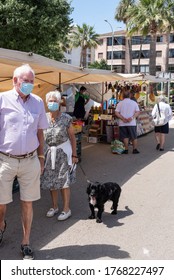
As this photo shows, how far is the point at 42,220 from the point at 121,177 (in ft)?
8.93

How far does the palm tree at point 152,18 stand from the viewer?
28.6 m

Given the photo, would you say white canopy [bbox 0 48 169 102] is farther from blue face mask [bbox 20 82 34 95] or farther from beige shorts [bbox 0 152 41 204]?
beige shorts [bbox 0 152 41 204]

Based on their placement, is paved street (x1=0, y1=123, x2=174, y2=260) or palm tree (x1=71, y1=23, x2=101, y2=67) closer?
paved street (x1=0, y1=123, x2=174, y2=260)

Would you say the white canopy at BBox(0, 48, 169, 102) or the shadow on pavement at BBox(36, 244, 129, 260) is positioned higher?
the white canopy at BBox(0, 48, 169, 102)

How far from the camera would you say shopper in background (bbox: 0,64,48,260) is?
3.17 m

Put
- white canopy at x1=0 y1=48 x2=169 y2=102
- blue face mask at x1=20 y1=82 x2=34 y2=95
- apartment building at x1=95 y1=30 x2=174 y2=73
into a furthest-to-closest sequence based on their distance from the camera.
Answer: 1. apartment building at x1=95 y1=30 x2=174 y2=73
2. white canopy at x1=0 y1=48 x2=169 y2=102
3. blue face mask at x1=20 y1=82 x2=34 y2=95

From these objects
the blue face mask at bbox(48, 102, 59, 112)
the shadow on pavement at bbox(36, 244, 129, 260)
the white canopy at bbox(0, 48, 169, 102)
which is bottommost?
the shadow on pavement at bbox(36, 244, 129, 260)

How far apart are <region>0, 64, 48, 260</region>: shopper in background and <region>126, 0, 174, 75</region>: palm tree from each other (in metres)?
27.6

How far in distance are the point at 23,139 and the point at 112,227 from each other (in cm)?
189

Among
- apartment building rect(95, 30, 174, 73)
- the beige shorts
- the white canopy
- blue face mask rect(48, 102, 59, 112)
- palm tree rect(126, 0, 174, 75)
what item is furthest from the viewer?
apartment building rect(95, 30, 174, 73)

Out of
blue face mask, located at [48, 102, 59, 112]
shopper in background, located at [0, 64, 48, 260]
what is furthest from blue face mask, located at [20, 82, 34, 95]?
blue face mask, located at [48, 102, 59, 112]

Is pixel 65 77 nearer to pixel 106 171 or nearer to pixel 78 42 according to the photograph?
pixel 106 171

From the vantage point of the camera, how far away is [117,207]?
516cm
